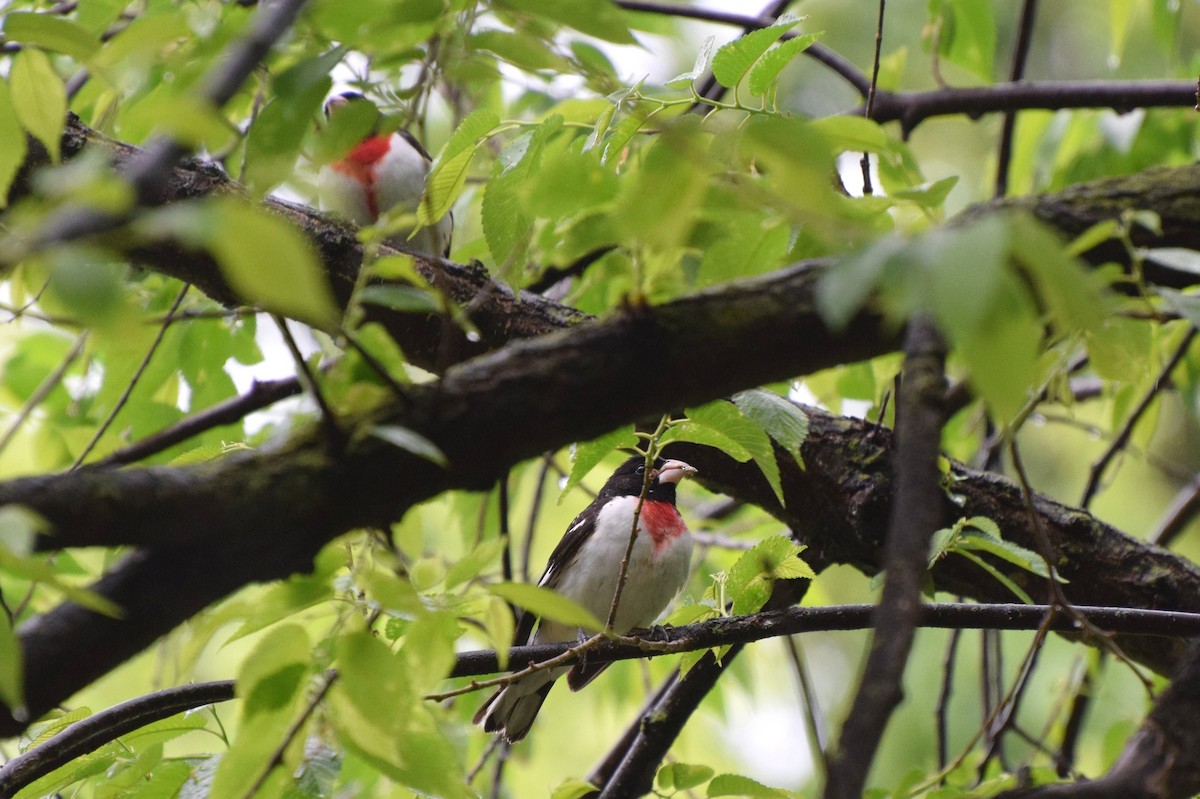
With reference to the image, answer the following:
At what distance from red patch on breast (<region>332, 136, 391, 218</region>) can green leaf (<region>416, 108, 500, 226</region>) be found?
246 cm

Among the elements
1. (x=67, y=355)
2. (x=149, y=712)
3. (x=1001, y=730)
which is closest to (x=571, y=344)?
(x=149, y=712)

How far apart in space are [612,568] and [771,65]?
2.33 m

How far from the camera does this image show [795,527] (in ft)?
9.00

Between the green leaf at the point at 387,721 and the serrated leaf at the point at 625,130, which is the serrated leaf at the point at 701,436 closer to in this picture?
the serrated leaf at the point at 625,130

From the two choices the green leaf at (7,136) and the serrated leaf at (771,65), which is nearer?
the green leaf at (7,136)

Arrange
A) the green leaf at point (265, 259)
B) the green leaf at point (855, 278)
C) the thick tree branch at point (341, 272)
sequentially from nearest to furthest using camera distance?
the green leaf at point (265, 259), the green leaf at point (855, 278), the thick tree branch at point (341, 272)

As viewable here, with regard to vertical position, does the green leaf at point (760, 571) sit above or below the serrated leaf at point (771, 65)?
below

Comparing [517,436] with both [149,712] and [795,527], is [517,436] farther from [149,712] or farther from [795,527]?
[795,527]

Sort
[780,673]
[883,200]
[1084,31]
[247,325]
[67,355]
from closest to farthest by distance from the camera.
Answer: [883,200], [247,325], [67,355], [780,673], [1084,31]

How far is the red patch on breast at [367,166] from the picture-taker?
4.39m

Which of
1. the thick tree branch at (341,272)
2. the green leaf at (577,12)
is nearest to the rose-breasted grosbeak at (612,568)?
the thick tree branch at (341,272)

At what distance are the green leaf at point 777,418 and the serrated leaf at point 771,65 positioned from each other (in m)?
0.56

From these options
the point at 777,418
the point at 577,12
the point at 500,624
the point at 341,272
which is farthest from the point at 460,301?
the point at 500,624

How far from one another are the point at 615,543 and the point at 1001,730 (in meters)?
1.51
